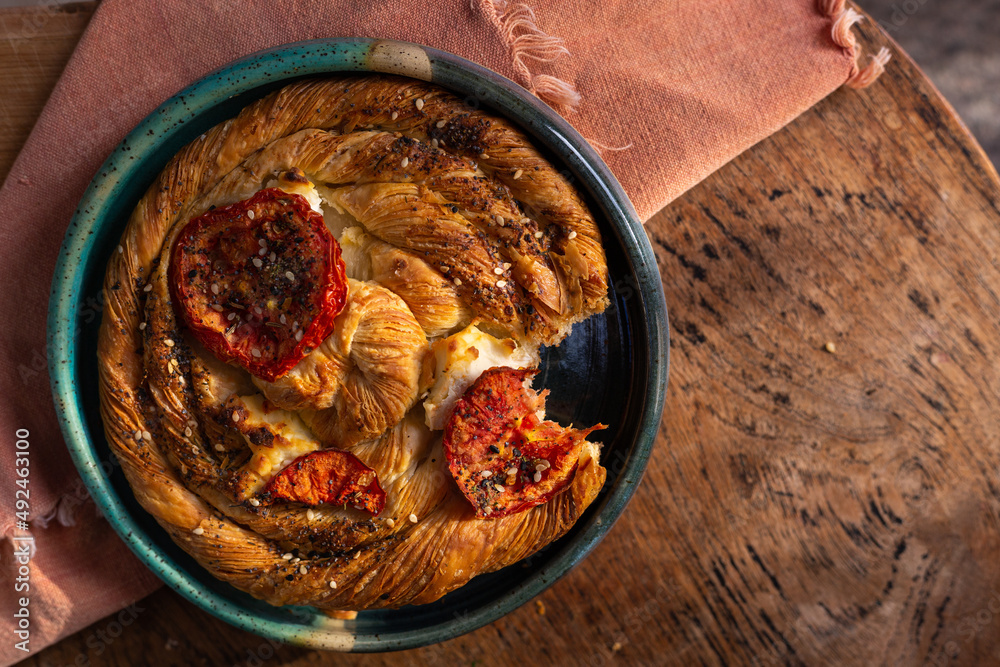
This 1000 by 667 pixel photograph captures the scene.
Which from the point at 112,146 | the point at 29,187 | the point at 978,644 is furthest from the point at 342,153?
the point at 978,644

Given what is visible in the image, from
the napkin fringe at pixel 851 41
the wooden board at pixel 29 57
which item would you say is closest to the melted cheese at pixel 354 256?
the wooden board at pixel 29 57

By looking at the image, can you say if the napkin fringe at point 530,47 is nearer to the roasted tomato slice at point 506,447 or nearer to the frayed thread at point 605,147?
the frayed thread at point 605,147

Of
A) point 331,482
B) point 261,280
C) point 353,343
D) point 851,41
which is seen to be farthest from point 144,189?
point 851,41

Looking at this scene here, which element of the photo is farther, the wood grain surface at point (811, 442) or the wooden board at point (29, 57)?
the wood grain surface at point (811, 442)

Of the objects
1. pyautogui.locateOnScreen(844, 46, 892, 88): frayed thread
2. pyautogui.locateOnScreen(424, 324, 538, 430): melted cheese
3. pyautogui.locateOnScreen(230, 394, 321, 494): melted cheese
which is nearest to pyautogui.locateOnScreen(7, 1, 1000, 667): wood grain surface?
pyautogui.locateOnScreen(844, 46, 892, 88): frayed thread

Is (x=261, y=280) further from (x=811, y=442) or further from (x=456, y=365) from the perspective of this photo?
(x=811, y=442)
